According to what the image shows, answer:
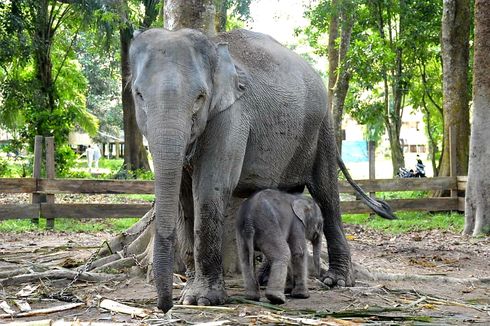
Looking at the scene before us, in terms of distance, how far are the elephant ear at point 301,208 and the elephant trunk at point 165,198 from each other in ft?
4.91

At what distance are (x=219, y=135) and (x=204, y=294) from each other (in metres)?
1.26

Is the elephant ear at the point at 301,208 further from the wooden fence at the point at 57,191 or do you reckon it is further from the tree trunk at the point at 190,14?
the wooden fence at the point at 57,191

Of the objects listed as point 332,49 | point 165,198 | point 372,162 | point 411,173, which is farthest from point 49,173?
point 332,49

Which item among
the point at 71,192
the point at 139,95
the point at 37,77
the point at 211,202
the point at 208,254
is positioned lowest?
the point at 208,254

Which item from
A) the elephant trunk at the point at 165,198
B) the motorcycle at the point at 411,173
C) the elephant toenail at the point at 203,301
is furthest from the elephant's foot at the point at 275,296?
the motorcycle at the point at 411,173

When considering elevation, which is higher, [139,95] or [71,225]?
[139,95]

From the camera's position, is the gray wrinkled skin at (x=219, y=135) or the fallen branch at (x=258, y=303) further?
the fallen branch at (x=258, y=303)

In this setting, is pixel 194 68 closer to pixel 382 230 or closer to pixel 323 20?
pixel 382 230

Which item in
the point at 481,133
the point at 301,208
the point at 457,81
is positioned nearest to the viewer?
the point at 301,208

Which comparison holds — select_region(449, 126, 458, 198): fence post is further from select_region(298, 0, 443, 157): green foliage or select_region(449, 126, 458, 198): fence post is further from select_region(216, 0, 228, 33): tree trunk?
select_region(216, 0, 228, 33): tree trunk

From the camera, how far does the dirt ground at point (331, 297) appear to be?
18.8ft

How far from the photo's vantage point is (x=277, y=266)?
20.3 ft

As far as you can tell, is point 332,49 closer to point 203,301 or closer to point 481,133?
point 481,133

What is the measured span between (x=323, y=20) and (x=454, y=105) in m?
8.11
